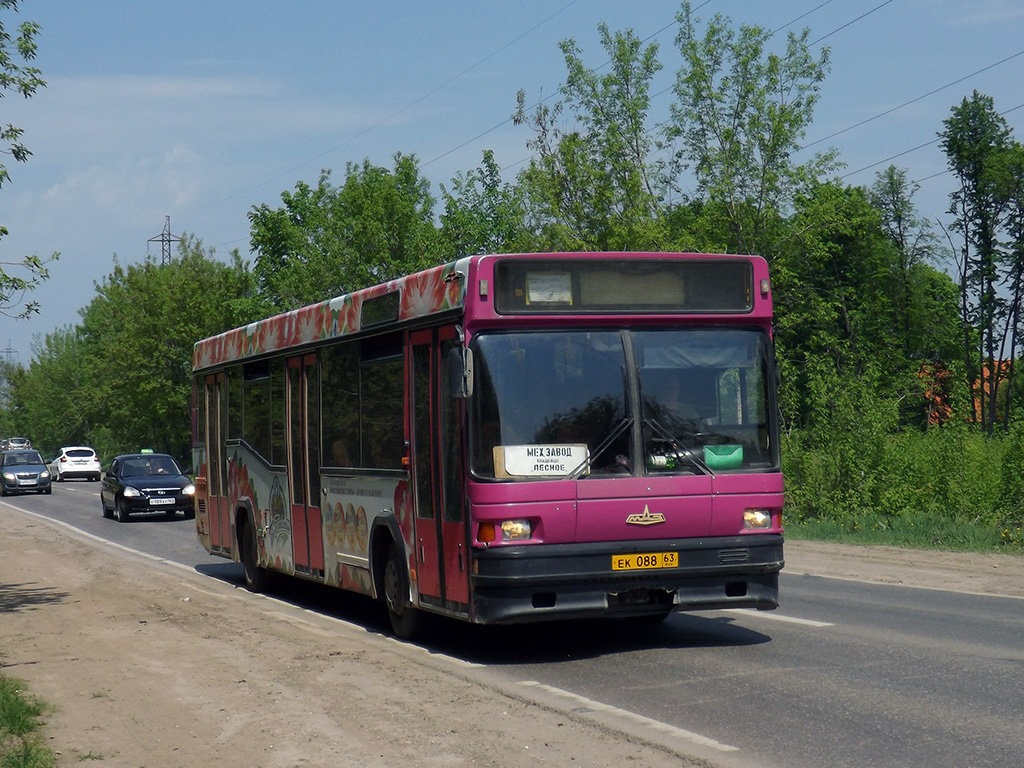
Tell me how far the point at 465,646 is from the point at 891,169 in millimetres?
67307

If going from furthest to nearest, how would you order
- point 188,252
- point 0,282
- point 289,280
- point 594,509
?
point 188,252 → point 289,280 → point 0,282 → point 594,509

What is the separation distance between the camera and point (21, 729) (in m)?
7.57

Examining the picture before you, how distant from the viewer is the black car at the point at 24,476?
54.2 meters

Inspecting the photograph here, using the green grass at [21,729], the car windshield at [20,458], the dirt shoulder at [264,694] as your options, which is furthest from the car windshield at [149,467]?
the green grass at [21,729]

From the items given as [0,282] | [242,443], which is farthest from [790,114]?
[0,282]

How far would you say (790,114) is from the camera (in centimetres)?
2992

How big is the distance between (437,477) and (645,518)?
63.8 inches

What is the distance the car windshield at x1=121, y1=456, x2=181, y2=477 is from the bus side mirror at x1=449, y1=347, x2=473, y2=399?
2562 cm

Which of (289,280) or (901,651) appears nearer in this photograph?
(901,651)

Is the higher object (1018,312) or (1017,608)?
(1018,312)

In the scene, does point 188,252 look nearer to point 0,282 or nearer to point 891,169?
point 891,169

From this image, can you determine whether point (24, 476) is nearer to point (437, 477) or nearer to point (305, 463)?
point (305, 463)

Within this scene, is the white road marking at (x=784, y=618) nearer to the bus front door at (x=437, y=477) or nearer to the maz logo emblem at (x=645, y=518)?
the maz logo emblem at (x=645, y=518)

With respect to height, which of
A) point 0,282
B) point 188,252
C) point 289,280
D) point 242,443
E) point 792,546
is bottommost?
point 792,546
